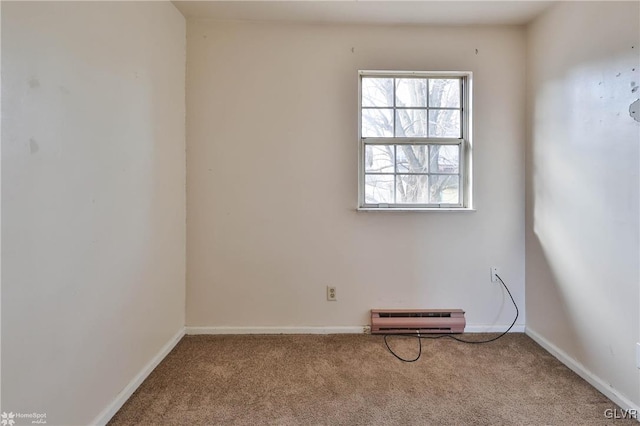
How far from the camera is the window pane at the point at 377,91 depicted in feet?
7.55

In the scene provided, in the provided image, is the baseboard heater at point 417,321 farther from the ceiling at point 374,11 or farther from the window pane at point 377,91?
the ceiling at point 374,11

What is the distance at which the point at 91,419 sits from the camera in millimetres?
1323

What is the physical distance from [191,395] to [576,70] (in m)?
3.00

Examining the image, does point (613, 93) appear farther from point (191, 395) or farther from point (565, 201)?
point (191, 395)

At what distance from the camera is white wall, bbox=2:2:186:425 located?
1011mm

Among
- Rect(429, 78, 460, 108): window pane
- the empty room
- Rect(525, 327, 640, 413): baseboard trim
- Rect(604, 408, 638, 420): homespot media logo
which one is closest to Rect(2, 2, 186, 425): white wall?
the empty room

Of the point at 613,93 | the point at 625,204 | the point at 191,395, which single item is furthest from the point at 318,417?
the point at 613,93

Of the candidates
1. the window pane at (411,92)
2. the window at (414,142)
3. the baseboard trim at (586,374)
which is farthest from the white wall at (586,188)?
the window pane at (411,92)

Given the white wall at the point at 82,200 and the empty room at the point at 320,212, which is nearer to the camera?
the white wall at the point at 82,200

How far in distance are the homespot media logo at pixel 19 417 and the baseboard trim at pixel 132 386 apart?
0.97 feet

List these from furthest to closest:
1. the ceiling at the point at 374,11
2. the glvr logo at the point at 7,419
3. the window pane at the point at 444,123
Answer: the window pane at the point at 444,123 → the ceiling at the point at 374,11 → the glvr logo at the point at 7,419

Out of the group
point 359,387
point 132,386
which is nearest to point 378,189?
point 359,387

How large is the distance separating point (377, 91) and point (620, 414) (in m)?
2.42

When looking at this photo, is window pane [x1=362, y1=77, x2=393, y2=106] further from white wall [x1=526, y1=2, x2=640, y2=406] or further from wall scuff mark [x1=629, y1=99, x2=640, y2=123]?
wall scuff mark [x1=629, y1=99, x2=640, y2=123]
